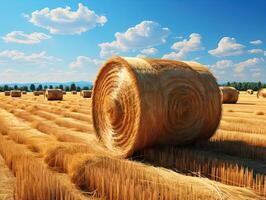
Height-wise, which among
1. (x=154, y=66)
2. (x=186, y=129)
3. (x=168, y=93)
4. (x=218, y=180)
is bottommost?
(x=218, y=180)

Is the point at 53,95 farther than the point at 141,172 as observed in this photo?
Yes

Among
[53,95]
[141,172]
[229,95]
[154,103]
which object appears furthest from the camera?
[53,95]

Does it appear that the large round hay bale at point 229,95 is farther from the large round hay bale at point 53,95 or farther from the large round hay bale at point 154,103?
the large round hay bale at point 154,103

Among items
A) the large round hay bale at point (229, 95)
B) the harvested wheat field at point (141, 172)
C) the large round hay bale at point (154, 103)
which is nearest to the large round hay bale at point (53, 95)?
the large round hay bale at point (229, 95)

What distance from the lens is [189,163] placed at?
632 cm

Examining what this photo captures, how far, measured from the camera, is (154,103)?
24.0ft

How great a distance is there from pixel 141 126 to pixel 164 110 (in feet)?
2.19

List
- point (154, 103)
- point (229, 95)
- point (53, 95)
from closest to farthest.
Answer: point (154, 103)
point (229, 95)
point (53, 95)

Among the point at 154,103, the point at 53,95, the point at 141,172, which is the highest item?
the point at 154,103

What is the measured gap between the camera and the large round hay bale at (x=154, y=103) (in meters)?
7.28

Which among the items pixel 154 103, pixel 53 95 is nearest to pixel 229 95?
A: pixel 53 95

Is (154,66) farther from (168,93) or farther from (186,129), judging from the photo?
(186,129)

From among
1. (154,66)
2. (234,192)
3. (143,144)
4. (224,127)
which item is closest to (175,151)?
(143,144)

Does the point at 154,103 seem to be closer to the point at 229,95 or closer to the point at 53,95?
the point at 229,95
